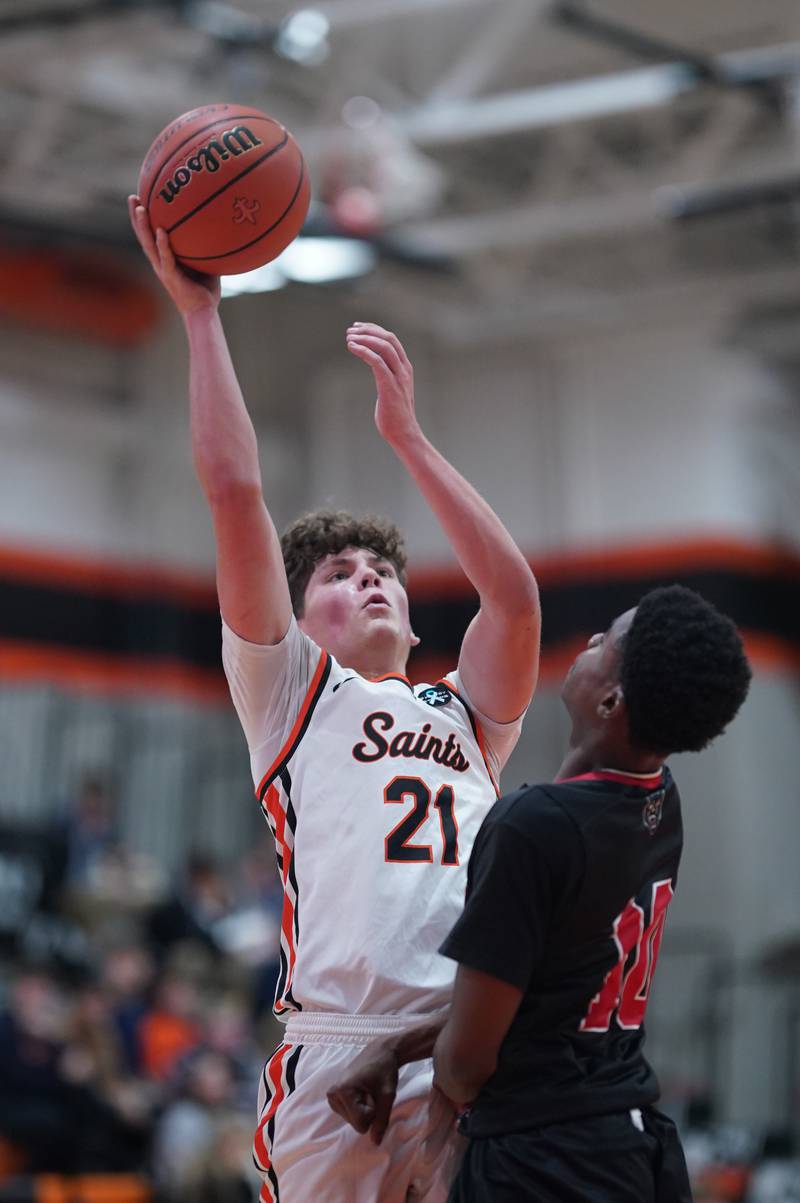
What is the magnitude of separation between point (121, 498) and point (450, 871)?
13.3 metres

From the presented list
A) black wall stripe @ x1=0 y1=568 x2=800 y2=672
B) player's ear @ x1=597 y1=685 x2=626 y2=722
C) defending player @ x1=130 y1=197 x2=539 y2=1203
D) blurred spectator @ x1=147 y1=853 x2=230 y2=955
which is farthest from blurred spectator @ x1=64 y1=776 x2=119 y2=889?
player's ear @ x1=597 y1=685 x2=626 y2=722

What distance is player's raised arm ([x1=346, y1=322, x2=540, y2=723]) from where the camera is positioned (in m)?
3.53

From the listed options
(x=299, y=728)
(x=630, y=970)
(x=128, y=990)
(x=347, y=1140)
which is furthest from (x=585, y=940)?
(x=128, y=990)

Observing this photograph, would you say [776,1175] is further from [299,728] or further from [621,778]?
[621,778]

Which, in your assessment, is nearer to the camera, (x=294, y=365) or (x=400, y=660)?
(x=400, y=660)

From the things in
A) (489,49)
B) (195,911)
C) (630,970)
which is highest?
(489,49)

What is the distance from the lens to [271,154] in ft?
12.7

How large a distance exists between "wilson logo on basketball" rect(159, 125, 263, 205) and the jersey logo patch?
1.66m

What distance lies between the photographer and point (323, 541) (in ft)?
12.8

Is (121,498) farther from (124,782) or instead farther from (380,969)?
(380,969)

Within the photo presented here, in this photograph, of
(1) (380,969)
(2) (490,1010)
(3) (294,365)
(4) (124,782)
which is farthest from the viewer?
(3) (294,365)

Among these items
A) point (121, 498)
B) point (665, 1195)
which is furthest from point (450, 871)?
point (121, 498)

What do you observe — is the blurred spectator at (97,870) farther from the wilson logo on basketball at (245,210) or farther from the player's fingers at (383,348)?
the player's fingers at (383,348)

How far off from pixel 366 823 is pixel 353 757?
16 centimetres
